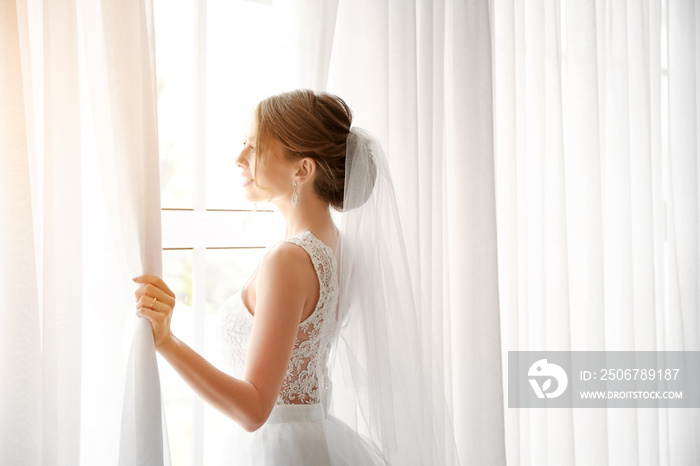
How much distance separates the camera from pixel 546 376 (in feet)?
6.16

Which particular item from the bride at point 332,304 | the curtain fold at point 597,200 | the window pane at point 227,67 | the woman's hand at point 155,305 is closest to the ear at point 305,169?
the bride at point 332,304

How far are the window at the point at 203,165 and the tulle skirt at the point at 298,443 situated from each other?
23 cm

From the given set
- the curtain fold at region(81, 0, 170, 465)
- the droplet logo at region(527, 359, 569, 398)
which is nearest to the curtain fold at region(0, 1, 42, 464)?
the curtain fold at region(81, 0, 170, 465)

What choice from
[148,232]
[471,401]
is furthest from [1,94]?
[471,401]

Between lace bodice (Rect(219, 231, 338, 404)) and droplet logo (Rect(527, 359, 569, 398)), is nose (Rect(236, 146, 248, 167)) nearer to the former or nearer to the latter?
lace bodice (Rect(219, 231, 338, 404))

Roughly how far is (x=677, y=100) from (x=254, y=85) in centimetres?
177

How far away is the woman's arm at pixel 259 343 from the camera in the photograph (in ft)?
3.37

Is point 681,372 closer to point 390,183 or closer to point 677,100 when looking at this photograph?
point 677,100

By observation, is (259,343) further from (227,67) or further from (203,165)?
(227,67)

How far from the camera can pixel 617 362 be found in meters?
2.08

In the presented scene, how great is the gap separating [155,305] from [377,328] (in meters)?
0.49

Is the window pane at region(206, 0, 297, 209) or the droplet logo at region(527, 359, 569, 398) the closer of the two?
the window pane at region(206, 0, 297, 209)

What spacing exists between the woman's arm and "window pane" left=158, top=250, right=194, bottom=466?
1.32 ft

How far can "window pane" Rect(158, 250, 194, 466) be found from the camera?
57.9 inches
